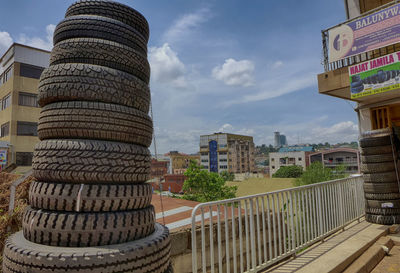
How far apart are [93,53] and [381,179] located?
20.7 feet

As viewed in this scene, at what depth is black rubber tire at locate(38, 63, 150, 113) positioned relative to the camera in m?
1.84

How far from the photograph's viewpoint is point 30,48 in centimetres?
2444

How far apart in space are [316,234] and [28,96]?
96.3 feet

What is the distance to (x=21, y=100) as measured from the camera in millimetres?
24344

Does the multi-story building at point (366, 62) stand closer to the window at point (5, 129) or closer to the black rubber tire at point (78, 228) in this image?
the black rubber tire at point (78, 228)

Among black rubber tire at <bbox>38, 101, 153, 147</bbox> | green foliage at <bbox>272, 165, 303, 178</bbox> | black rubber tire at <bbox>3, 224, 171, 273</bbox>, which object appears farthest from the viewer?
green foliage at <bbox>272, 165, 303, 178</bbox>

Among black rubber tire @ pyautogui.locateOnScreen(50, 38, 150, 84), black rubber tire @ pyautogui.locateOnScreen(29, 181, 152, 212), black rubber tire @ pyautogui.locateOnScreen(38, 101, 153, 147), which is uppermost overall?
black rubber tire @ pyautogui.locateOnScreen(50, 38, 150, 84)

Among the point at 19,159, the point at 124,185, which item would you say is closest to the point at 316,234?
the point at 124,185

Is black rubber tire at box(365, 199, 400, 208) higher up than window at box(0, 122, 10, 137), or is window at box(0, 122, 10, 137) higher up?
window at box(0, 122, 10, 137)

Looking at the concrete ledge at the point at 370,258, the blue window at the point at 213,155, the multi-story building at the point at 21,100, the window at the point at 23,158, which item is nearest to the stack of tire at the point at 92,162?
the concrete ledge at the point at 370,258

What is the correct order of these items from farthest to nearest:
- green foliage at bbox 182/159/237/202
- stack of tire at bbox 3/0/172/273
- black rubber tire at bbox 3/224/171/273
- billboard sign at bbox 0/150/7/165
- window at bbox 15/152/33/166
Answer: window at bbox 15/152/33/166 → green foliage at bbox 182/159/237/202 → billboard sign at bbox 0/150/7/165 → stack of tire at bbox 3/0/172/273 → black rubber tire at bbox 3/224/171/273

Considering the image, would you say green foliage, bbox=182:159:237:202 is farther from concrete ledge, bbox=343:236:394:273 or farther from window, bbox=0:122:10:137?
window, bbox=0:122:10:137

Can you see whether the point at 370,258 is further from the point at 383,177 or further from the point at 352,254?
the point at 383,177

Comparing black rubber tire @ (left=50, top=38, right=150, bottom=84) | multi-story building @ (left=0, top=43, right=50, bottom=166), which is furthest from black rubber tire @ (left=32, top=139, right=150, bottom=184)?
multi-story building @ (left=0, top=43, right=50, bottom=166)
